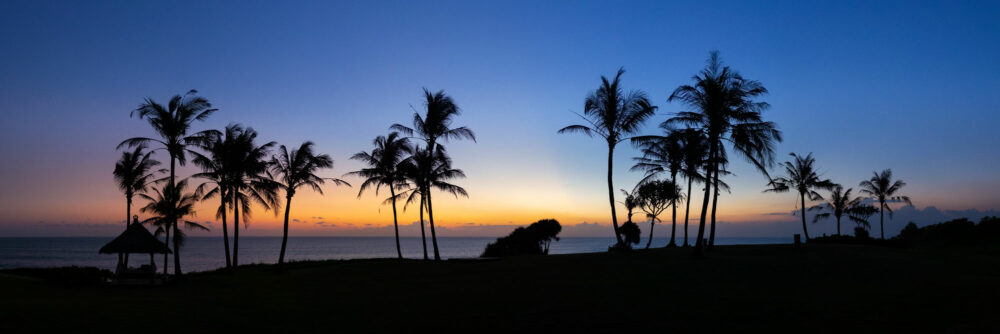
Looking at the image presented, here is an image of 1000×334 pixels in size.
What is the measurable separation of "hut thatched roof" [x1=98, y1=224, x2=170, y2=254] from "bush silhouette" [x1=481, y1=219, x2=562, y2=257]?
112 ft

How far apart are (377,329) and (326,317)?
7.03 ft

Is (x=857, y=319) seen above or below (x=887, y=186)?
below

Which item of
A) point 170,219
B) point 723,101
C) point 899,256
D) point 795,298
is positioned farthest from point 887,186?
point 170,219

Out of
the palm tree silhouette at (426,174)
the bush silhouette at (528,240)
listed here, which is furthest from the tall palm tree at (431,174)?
the bush silhouette at (528,240)

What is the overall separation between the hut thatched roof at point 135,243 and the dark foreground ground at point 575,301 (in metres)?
3.12

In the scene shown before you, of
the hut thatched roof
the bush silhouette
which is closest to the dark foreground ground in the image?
the hut thatched roof

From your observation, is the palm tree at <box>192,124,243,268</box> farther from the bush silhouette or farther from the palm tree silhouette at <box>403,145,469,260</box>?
the bush silhouette

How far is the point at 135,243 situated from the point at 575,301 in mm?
20416

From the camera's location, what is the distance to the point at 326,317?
11883 millimetres

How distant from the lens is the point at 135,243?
23.2 meters

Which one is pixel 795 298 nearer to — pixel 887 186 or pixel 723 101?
pixel 723 101

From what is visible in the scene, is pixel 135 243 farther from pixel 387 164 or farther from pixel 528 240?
pixel 528 240

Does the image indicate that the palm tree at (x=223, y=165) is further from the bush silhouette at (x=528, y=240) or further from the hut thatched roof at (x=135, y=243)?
the bush silhouette at (x=528, y=240)

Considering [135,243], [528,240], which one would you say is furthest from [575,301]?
[528,240]
